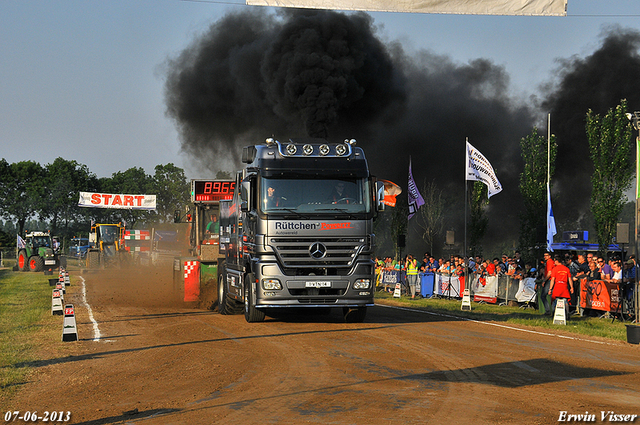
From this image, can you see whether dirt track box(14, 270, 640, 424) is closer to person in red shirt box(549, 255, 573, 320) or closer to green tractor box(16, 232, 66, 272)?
person in red shirt box(549, 255, 573, 320)

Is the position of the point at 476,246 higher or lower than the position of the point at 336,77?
lower

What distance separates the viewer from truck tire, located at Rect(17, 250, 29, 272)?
44188 mm

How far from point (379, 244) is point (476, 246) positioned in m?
24.7

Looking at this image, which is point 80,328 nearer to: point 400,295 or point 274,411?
point 274,411

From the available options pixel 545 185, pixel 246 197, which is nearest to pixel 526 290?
pixel 246 197

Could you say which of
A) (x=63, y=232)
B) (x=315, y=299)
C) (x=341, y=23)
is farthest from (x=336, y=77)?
(x=63, y=232)

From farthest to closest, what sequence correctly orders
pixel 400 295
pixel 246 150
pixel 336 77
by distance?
pixel 336 77, pixel 400 295, pixel 246 150

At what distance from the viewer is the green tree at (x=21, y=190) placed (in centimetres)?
9425

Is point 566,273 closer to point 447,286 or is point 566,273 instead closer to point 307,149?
point 307,149

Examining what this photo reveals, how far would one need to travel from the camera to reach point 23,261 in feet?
146

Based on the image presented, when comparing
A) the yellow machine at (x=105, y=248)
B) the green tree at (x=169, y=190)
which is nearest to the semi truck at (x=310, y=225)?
the yellow machine at (x=105, y=248)

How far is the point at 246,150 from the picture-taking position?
50.4 ft

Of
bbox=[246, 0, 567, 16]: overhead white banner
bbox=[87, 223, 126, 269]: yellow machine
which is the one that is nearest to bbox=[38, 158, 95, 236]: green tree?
bbox=[87, 223, 126, 269]: yellow machine

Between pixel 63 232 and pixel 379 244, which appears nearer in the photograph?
pixel 379 244
